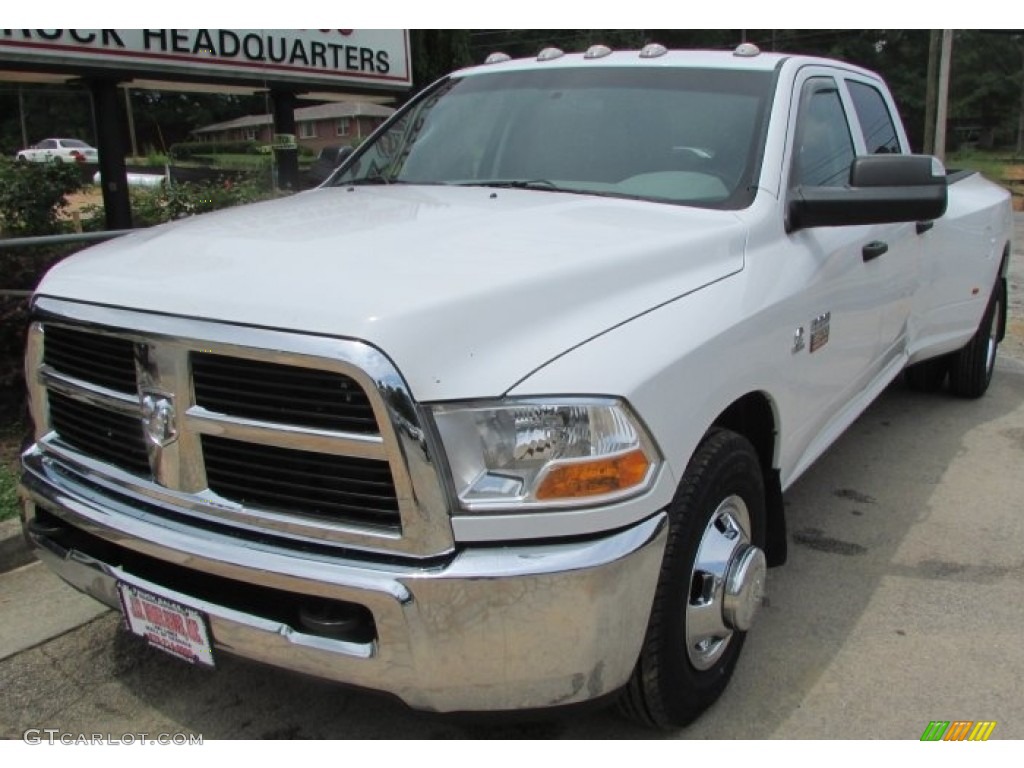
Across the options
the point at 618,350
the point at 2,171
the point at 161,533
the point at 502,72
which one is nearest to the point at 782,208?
the point at 618,350

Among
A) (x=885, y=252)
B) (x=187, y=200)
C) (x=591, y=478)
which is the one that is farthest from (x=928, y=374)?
(x=187, y=200)

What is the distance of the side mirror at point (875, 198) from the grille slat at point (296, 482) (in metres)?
1.71

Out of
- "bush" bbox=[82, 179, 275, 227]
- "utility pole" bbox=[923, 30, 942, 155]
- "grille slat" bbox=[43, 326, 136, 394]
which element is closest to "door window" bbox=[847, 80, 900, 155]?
"grille slat" bbox=[43, 326, 136, 394]

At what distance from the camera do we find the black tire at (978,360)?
5.74 meters

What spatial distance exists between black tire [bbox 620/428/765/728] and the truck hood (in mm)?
435

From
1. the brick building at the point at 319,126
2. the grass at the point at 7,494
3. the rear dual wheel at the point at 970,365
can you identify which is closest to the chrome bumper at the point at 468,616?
the grass at the point at 7,494

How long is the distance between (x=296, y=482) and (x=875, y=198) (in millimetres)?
1938

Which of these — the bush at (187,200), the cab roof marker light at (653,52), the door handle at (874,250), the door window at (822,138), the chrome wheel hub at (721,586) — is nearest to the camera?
the chrome wheel hub at (721,586)

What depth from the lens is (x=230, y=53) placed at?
27.4ft

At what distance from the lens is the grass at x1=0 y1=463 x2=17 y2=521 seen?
12.5 ft

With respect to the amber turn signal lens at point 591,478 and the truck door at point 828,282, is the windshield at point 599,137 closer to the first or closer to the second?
the truck door at point 828,282

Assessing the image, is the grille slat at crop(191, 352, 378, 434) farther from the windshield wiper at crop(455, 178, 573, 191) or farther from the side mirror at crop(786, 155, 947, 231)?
the side mirror at crop(786, 155, 947, 231)

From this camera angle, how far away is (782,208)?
303 cm

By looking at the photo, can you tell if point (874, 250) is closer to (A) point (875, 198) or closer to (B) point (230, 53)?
(A) point (875, 198)
